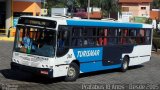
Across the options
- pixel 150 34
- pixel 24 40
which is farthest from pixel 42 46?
pixel 150 34

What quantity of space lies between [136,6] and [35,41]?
350 ft

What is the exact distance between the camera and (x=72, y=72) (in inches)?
638

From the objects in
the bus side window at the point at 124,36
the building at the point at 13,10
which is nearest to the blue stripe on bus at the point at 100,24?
the bus side window at the point at 124,36

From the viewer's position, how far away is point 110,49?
1906 centimetres

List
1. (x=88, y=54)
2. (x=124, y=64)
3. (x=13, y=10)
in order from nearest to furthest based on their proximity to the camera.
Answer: (x=88, y=54) < (x=124, y=64) < (x=13, y=10)

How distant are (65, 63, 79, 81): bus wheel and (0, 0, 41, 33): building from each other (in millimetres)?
27558

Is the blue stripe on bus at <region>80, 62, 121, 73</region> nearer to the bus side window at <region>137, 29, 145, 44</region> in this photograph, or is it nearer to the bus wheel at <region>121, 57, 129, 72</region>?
the bus wheel at <region>121, 57, 129, 72</region>

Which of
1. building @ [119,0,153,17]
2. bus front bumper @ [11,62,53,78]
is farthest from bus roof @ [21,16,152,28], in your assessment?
building @ [119,0,153,17]

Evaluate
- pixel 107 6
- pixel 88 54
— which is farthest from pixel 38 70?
pixel 107 6

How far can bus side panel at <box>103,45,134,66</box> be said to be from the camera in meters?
18.7

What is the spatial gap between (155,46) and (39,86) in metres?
22.1

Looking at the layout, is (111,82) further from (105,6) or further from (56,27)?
(105,6)

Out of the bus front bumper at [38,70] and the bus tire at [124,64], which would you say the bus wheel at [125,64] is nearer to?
the bus tire at [124,64]

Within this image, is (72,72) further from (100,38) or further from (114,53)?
(114,53)
